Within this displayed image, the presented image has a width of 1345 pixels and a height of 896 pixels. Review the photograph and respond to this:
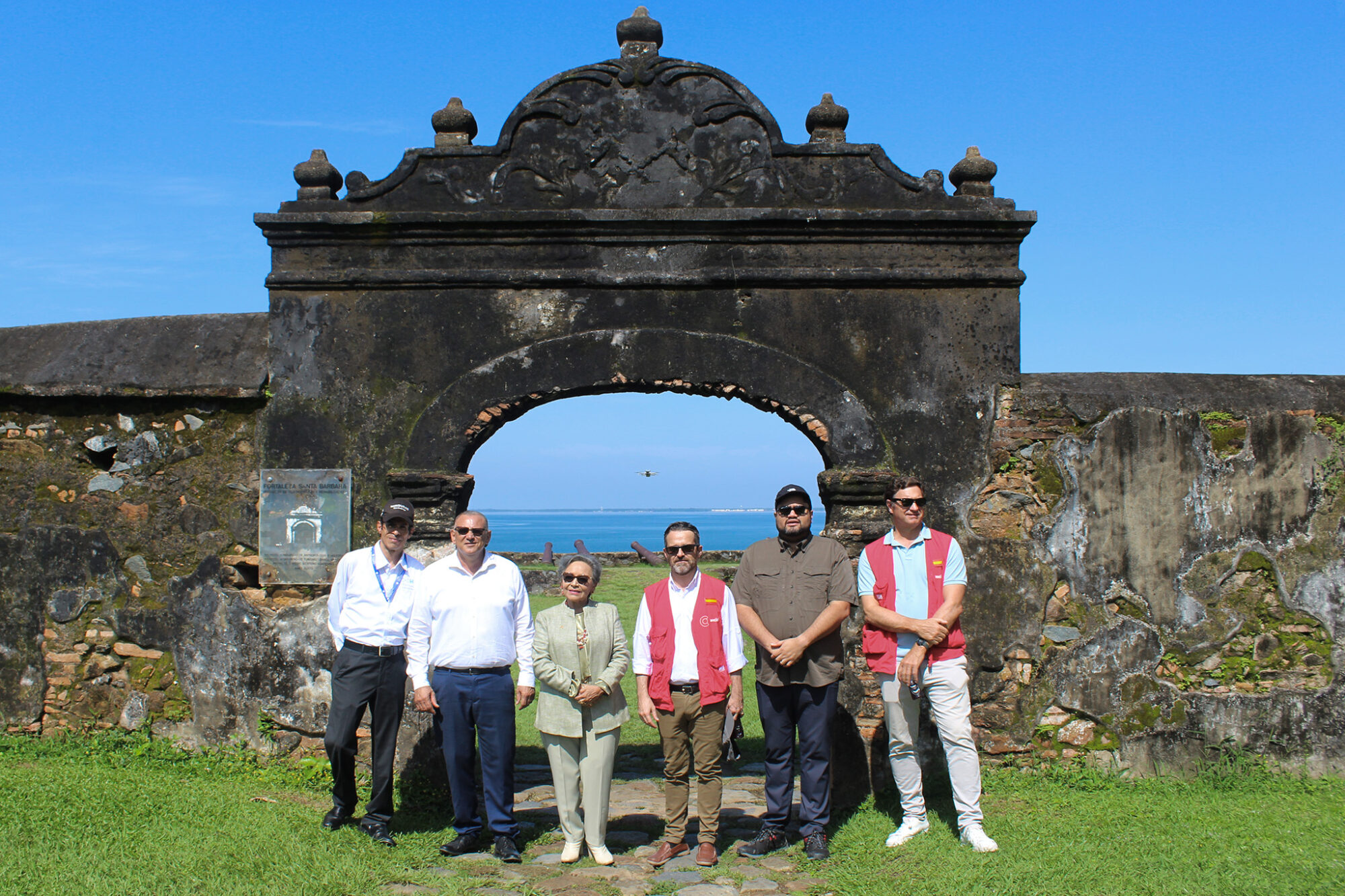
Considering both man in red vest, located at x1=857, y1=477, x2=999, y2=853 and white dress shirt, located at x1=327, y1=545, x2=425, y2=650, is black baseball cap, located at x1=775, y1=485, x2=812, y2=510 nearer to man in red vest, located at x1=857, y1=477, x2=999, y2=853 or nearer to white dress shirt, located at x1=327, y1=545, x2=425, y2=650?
man in red vest, located at x1=857, y1=477, x2=999, y2=853

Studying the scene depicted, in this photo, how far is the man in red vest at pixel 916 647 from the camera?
4.40 meters

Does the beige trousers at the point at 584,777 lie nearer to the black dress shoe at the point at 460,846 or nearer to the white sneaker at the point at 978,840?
the black dress shoe at the point at 460,846

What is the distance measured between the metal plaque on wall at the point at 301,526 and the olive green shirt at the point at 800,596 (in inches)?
101

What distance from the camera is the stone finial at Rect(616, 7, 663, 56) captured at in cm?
581

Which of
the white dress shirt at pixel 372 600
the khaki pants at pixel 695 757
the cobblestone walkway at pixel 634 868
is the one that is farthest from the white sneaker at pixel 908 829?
the white dress shirt at pixel 372 600

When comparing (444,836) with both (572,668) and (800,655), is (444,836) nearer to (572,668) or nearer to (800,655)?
(572,668)

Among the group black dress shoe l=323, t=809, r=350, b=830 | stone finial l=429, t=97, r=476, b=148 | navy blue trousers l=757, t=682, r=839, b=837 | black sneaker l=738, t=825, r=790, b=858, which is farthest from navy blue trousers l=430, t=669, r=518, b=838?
stone finial l=429, t=97, r=476, b=148

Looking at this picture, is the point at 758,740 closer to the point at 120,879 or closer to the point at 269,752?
the point at 269,752

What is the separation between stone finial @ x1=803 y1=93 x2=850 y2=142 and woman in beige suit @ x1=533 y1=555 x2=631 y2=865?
3.08 m

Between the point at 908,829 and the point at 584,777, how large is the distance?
155 centimetres

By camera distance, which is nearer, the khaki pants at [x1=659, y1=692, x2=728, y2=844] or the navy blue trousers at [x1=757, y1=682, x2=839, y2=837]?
the khaki pants at [x1=659, y1=692, x2=728, y2=844]

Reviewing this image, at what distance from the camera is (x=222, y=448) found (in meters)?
5.71

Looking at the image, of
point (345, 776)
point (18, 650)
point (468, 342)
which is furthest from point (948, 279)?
point (18, 650)

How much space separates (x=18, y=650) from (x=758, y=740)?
15.5ft
